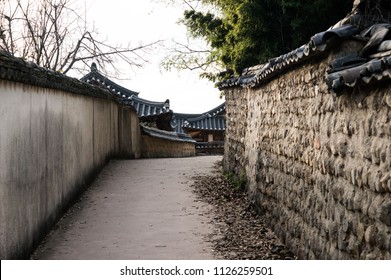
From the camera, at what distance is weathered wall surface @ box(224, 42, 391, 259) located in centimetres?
435

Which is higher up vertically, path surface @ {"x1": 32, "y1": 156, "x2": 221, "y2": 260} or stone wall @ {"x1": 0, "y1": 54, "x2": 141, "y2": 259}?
stone wall @ {"x1": 0, "y1": 54, "x2": 141, "y2": 259}

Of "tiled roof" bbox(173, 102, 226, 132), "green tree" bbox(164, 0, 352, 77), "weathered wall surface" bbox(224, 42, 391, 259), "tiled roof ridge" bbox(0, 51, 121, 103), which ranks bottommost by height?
"weathered wall surface" bbox(224, 42, 391, 259)

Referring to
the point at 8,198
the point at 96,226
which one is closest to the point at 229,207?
the point at 96,226

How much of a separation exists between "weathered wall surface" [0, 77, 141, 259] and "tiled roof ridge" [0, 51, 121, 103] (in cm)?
7

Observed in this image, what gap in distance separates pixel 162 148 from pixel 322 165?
1610cm

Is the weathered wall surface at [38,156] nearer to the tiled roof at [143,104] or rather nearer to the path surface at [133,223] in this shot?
the path surface at [133,223]

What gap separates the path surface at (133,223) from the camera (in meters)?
7.14

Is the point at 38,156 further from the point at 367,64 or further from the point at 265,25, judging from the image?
the point at 265,25

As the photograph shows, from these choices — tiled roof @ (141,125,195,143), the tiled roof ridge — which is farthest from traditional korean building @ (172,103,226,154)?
the tiled roof ridge

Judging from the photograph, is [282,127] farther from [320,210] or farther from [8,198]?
[8,198]

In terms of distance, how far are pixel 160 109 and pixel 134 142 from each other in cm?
777

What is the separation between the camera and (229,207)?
32.2ft

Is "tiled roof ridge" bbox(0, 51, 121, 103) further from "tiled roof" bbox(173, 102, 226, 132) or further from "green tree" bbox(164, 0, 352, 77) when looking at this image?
"tiled roof" bbox(173, 102, 226, 132)

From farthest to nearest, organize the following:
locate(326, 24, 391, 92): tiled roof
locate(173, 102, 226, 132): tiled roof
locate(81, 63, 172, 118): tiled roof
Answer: locate(173, 102, 226, 132): tiled roof → locate(81, 63, 172, 118): tiled roof → locate(326, 24, 391, 92): tiled roof
